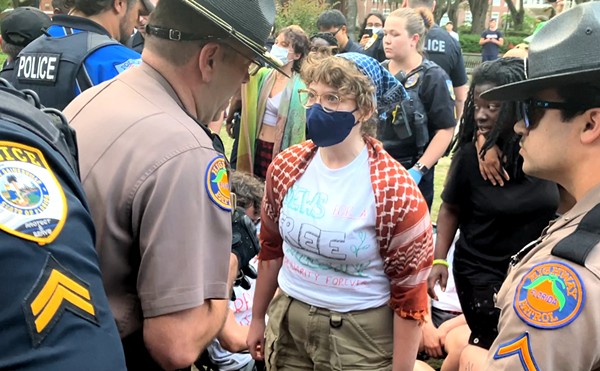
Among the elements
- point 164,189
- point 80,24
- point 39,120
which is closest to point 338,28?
point 80,24

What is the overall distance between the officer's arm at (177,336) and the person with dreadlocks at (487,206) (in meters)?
1.76

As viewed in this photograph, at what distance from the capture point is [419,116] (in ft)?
14.7

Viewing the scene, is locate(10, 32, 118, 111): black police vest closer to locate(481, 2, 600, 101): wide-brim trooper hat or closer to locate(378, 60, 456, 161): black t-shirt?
locate(481, 2, 600, 101): wide-brim trooper hat

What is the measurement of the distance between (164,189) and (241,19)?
0.55 meters

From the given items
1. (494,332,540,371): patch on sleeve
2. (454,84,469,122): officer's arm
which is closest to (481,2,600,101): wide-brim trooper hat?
(494,332,540,371): patch on sleeve

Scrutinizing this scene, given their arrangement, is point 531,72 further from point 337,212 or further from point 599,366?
point 337,212

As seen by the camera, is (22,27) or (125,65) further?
(22,27)

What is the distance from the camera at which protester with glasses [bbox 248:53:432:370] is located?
2363mm

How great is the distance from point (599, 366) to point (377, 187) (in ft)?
3.79

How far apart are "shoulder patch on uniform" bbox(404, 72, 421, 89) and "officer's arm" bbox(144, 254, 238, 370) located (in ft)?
11.3

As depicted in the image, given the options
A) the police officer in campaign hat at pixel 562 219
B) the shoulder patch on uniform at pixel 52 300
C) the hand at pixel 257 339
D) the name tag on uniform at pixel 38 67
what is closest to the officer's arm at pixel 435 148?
the hand at pixel 257 339

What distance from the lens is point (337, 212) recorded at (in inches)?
94.2

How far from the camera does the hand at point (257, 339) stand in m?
2.85

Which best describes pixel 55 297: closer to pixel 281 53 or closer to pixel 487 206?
pixel 487 206
